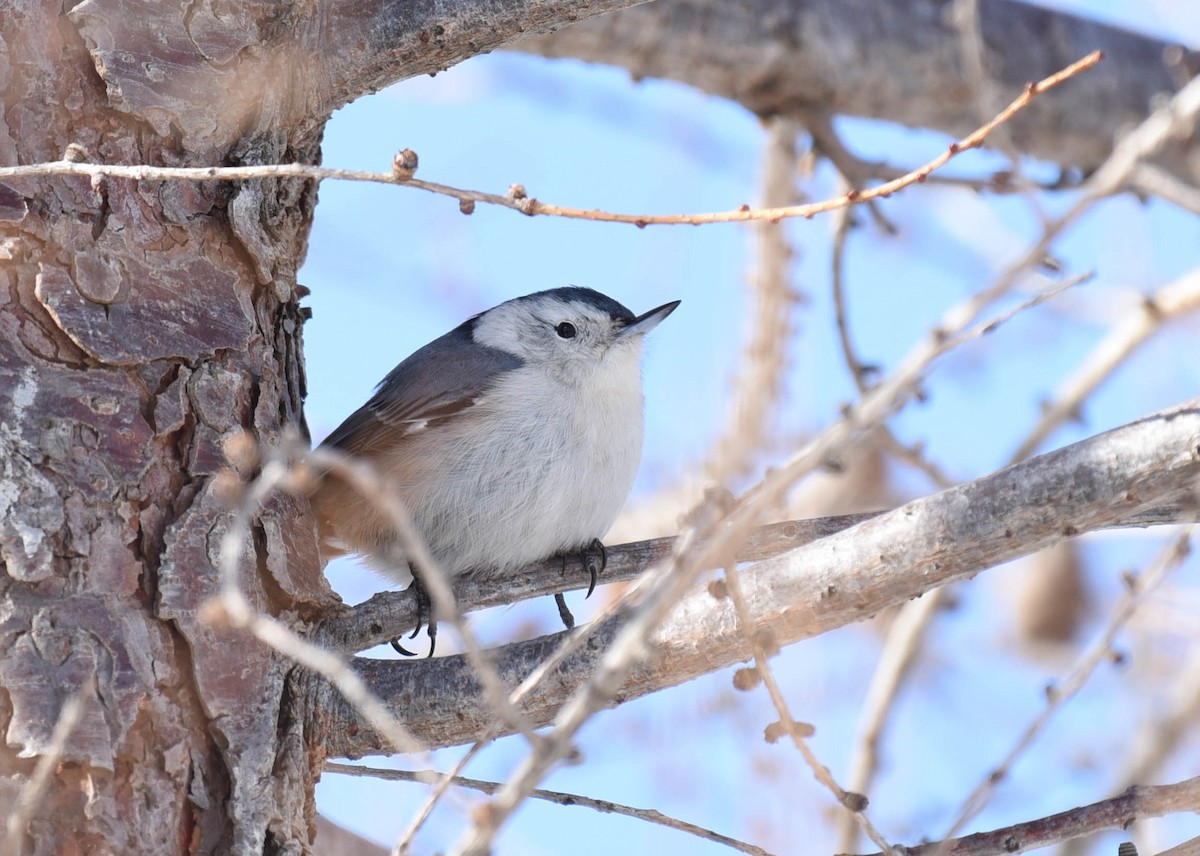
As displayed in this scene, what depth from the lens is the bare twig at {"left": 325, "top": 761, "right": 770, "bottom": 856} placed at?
1862 mm

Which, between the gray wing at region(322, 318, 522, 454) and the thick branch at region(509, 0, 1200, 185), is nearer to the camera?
the gray wing at region(322, 318, 522, 454)

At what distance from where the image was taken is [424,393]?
3.26 meters

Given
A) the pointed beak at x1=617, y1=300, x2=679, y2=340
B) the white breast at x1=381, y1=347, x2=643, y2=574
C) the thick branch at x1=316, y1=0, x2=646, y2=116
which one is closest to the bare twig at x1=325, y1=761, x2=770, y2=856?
the white breast at x1=381, y1=347, x2=643, y2=574

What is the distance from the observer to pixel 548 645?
2.20 metres

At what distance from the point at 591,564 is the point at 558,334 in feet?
3.05

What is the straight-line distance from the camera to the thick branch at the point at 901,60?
365 centimetres

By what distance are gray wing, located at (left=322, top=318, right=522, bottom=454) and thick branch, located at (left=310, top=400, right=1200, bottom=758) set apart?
1.00 m

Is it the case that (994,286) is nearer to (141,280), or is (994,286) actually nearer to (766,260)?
(141,280)

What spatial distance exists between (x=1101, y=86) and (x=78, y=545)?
3.75 meters

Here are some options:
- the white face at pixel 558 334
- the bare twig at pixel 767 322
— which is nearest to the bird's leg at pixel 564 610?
the white face at pixel 558 334

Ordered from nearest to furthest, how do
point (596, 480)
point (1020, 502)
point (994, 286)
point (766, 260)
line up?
point (994, 286) → point (1020, 502) → point (596, 480) → point (766, 260)

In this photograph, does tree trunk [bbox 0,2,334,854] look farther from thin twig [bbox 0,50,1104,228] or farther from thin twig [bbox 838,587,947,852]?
thin twig [bbox 838,587,947,852]

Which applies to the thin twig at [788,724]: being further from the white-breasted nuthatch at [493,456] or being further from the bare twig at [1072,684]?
the white-breasted nuthatch at [493,456]

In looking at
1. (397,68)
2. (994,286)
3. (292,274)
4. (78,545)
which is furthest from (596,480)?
(994,286)
